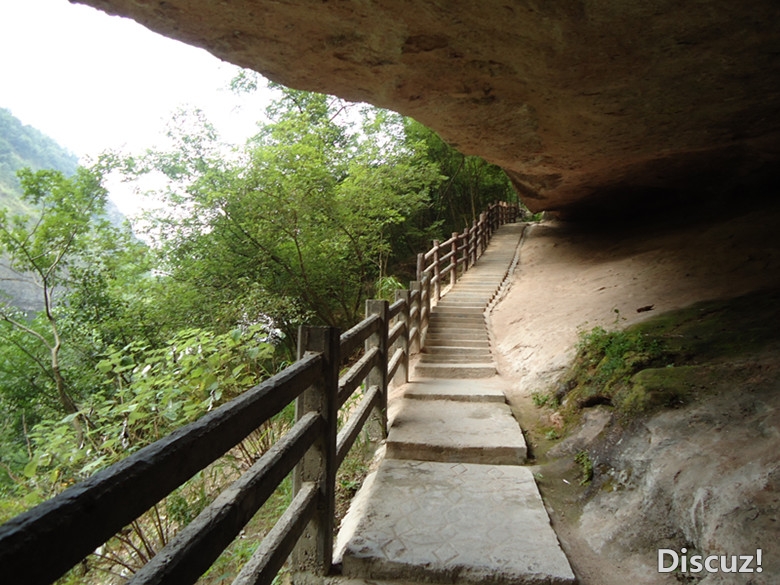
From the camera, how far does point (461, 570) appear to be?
2152 mm

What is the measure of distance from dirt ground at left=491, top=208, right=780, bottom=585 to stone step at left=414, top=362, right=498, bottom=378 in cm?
27

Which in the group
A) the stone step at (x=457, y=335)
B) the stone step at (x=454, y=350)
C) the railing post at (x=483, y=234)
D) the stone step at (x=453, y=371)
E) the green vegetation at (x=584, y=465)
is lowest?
the stone step at (x=453, y=371)

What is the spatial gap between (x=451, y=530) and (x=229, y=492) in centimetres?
160

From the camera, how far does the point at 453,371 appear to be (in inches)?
227

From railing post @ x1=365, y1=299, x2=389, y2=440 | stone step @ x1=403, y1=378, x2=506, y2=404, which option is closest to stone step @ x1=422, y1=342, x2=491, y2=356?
stone step @ x1=403, y1=378, x2=506, y2=404

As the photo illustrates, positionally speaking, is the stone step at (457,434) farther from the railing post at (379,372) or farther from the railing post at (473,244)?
the railing post at (473,244)

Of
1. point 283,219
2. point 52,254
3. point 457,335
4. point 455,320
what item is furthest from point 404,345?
point 52,254

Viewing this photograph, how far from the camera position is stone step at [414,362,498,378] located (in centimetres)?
573

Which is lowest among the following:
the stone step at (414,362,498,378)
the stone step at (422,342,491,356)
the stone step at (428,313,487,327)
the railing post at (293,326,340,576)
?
the stone step at (414,362,498,378)

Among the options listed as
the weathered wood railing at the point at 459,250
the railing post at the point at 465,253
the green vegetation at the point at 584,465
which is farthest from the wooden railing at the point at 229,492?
the railing post at the point at 465,253

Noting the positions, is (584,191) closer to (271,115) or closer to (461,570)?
(461,570)

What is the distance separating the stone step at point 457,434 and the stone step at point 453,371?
1.21 meters

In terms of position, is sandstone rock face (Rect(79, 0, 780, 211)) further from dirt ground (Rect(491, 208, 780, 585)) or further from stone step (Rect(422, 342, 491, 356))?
stone step (Rect(422, 342, 491, 356))

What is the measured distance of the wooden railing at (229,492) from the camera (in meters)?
0.70
